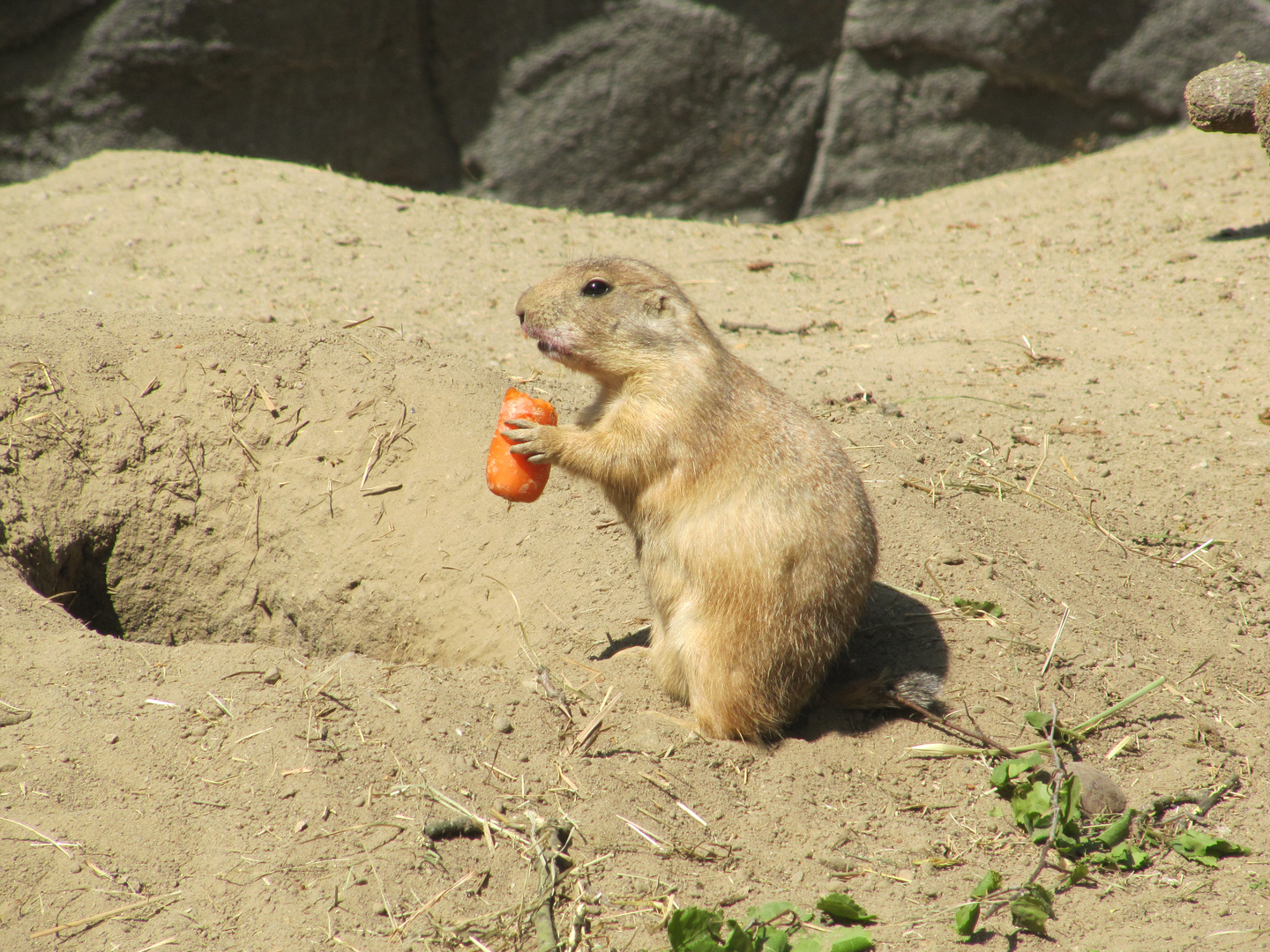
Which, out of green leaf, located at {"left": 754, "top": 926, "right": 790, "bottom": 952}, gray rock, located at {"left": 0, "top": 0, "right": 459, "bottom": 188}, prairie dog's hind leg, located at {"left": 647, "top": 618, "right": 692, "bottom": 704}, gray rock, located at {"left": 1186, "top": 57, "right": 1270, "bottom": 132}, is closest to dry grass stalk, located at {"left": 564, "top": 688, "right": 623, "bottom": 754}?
prairie dog's hind leg, located at {"left": 647, "top": 618, "right": 692, "bottom": 704}

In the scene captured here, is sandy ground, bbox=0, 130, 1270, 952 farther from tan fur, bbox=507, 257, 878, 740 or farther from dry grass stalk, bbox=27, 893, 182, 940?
tan fur, bbox=507, 257, 878, 740

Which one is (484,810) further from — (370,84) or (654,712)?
(370,84)

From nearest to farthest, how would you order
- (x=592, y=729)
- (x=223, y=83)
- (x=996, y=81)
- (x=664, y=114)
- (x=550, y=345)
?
1. (x=592, y=729)
2. (x=550, y=345)
3. (x=223, y=83)
4. (x=664, y=114)
5. (x=996, y=81)

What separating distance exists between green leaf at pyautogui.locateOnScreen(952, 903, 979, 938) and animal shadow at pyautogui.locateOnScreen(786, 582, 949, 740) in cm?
106

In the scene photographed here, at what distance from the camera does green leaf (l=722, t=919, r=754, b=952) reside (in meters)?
2.53

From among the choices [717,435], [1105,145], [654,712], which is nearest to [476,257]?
[717,435]

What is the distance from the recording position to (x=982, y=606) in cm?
396

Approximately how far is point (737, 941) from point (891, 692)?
4.27ft

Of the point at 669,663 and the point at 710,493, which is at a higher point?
the point at 710,493

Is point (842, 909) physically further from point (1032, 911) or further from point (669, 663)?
point (669, 663)

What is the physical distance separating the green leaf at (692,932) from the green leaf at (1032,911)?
840mm

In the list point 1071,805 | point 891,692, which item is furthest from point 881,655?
point 1071,805

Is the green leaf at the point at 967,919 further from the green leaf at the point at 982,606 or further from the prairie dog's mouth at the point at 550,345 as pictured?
the prairie dog's mouth at the point at 550,345

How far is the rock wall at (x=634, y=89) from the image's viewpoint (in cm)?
766
